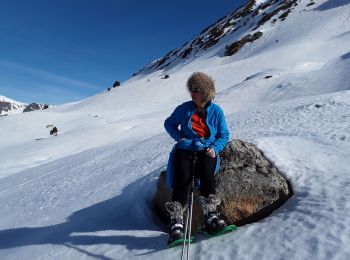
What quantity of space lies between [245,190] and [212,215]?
31.6 inches

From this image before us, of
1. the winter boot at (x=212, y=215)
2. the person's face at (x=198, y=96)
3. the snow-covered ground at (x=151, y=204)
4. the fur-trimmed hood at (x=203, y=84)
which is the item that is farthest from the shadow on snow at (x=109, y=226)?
the fur-trimmed hood at (x=203, y=84)

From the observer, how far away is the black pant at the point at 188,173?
4875 millimetres

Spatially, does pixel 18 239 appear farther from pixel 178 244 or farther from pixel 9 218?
pixel 178 244

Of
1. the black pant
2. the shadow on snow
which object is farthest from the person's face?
the shadow on snow

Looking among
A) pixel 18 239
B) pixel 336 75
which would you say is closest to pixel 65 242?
pixel 18 239

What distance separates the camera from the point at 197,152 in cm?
499

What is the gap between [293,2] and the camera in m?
76.1

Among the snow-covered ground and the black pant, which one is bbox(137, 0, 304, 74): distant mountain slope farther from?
the black pant

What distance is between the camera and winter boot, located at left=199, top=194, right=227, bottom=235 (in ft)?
15.3

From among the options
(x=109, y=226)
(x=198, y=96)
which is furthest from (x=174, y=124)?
(x=109, y=226)

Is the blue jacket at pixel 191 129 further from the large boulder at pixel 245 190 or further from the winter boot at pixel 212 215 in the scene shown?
the winter boot at pixel 212 215

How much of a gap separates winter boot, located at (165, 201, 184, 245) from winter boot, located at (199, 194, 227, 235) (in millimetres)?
343

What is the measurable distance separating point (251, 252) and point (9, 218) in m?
5.94

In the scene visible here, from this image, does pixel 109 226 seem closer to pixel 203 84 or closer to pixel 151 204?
pixel 151 204
